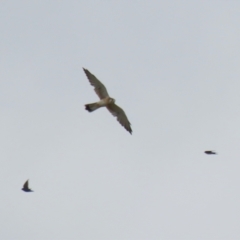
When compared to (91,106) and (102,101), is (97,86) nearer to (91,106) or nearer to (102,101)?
(102,101)

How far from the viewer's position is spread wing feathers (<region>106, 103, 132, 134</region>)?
3170cm

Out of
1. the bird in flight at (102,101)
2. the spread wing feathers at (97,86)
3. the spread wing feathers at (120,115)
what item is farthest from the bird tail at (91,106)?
the spread wing feathers at (120,115)

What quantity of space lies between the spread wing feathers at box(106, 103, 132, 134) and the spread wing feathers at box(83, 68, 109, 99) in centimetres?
56

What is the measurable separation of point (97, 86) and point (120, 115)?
1785 mm

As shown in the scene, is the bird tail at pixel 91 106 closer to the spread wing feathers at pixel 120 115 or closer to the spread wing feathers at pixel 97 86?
the spread wing feathers at pixel 97 86

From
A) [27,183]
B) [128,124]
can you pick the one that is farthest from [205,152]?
[27,183]

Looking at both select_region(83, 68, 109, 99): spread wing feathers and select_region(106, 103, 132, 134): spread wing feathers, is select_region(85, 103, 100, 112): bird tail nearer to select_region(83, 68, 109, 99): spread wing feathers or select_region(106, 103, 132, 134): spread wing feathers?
select_region(83, 68, 109, 99): spread wing feathers

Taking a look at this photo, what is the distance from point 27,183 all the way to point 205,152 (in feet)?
23.9

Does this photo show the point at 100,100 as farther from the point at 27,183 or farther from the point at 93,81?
the point at 27,183

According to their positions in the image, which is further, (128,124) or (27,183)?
(128,124)

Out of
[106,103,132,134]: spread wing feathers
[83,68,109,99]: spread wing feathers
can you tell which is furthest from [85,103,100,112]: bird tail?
[106,103,132,134]: spread wing feathers

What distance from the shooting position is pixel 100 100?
31.5 meters

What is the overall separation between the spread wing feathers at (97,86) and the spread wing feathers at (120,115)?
1.83 ft

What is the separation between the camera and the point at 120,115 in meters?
32.1
